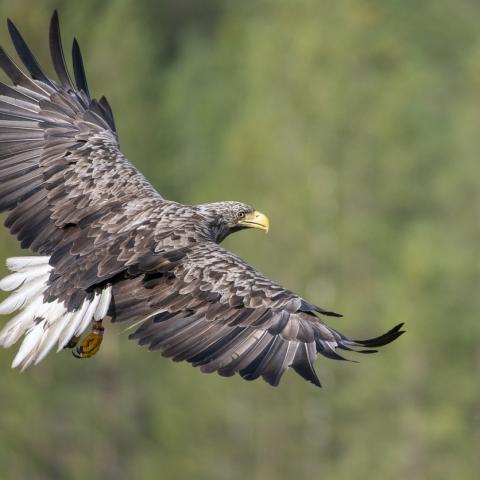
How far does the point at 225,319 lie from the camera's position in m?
12.4

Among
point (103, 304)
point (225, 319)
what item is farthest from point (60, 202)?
point (225, 319)

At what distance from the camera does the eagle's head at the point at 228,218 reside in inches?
559

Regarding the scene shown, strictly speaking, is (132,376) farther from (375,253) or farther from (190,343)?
(190,343)

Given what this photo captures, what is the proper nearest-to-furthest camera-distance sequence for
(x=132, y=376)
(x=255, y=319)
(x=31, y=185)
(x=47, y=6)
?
(x=255, y=319) → (x=31, y=185) → (x=47, y=6) → (x=132, y=376)

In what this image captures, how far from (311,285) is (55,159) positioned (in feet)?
48.8

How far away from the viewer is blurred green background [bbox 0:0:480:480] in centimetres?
2761

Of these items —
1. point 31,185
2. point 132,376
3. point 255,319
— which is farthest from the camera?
point 132,376

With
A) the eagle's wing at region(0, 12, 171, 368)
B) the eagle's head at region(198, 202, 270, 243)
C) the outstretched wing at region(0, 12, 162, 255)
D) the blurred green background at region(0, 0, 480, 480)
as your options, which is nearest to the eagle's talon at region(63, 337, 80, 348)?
the eagle's wing at region(0, 12, 171, 368)

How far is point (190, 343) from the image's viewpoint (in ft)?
40.5

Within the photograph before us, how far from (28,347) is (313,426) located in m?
16.4

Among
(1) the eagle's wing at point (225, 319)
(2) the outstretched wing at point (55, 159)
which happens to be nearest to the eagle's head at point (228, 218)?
(2) the outstretched wing at point (55, 159)

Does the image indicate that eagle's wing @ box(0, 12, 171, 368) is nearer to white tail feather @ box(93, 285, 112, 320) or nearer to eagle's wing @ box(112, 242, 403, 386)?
white tail feather @ box(93, 285, 112, 320)

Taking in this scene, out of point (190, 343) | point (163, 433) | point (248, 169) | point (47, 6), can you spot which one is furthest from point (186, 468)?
point (190, 343)

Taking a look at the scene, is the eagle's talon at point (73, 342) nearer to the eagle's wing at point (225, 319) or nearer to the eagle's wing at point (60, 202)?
the eagle's wing at point (60, 202)
